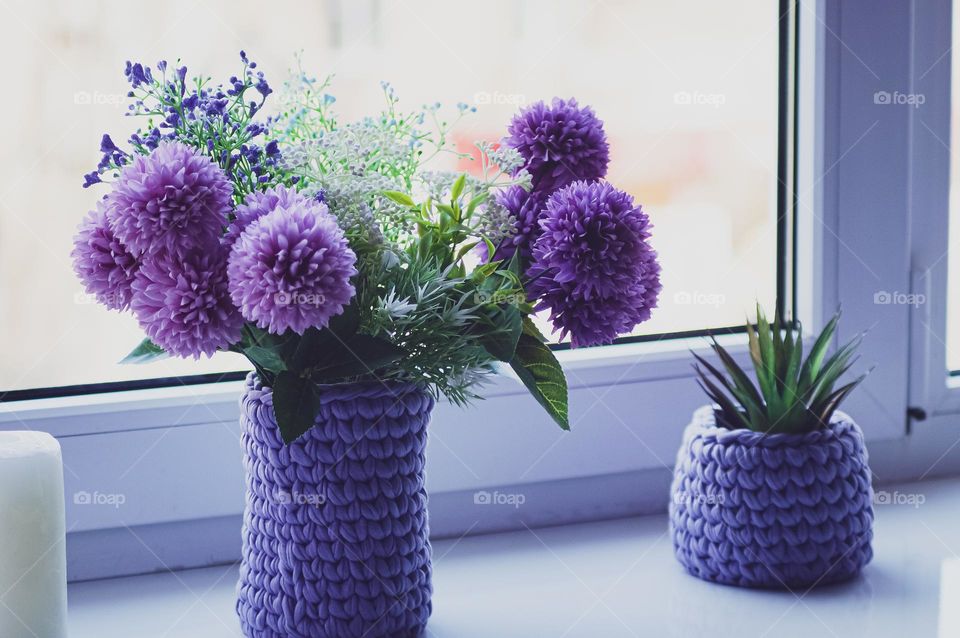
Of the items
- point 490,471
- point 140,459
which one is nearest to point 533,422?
point 490,471

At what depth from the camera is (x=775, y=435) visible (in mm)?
770

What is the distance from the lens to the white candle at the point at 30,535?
614 millimetres

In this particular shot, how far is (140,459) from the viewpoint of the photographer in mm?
827

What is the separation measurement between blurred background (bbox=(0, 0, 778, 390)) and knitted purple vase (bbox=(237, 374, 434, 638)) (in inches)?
9.7

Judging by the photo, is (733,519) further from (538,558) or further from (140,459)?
(140,459)

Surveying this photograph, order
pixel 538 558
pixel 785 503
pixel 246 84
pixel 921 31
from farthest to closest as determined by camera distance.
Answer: pixel 921 31, pixel 538 558, pixel 785 503, pixel 246 84

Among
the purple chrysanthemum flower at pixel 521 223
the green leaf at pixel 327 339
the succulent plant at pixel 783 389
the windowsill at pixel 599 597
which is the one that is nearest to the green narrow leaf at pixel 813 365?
the succulent plant at pixel 783 389

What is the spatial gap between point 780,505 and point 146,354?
44 cm

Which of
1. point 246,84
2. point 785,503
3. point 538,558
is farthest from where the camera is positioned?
point 538,558

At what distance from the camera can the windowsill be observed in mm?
730

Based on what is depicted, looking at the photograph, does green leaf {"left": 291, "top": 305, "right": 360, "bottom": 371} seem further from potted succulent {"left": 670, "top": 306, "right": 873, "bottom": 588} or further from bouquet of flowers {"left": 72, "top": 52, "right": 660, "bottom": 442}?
potted succulent {"left": 670, "top": 306, "right": 873, "bottom": 588}

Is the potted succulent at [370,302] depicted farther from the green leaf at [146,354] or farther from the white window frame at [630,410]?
the white window frame at [630,410]

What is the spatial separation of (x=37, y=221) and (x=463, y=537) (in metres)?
0.43

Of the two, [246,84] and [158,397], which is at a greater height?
[246,84]
